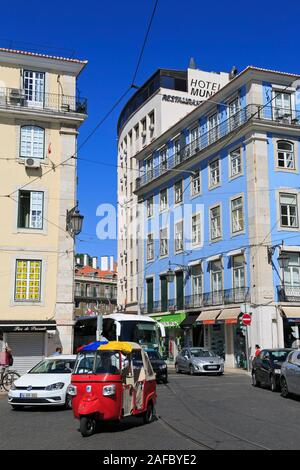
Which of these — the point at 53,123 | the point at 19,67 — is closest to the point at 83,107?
the point at 53,123

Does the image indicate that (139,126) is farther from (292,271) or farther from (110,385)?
(110,385)

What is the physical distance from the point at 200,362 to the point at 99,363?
1869 centimetres

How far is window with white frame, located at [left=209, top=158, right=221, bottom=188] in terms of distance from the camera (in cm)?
3847

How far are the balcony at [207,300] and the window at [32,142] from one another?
14688mm

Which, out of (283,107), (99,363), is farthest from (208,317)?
(99,363)

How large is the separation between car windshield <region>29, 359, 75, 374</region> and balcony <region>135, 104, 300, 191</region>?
18291mm

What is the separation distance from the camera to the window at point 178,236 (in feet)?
141

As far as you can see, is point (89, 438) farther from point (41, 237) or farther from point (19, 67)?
point (19, 67)

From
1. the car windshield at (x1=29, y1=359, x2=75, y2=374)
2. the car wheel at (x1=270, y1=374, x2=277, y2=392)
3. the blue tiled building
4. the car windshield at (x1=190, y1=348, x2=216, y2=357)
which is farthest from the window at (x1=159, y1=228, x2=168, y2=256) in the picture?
the car windshield at (x1=29, y1=359, x2=75, y2=374)

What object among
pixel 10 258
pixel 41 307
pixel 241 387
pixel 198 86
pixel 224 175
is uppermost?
pixel 198 86

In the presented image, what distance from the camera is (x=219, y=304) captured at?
3684 cm

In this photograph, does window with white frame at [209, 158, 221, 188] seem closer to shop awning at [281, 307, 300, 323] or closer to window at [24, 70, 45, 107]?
shop awning at [281, 307, 300, 323]

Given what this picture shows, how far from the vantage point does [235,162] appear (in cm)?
3656
